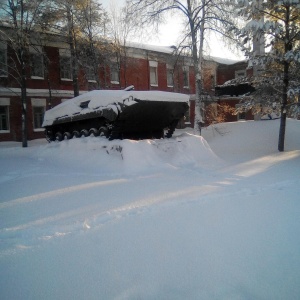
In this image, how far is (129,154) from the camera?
7.49 m

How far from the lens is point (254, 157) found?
9.68m

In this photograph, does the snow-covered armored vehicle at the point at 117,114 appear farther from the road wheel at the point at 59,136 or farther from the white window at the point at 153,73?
the white window at the point at 153,73

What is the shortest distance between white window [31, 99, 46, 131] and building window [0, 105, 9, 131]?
5.21ft

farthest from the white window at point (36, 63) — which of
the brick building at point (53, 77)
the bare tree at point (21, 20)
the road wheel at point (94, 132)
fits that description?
the road wheel at point (94, 132)

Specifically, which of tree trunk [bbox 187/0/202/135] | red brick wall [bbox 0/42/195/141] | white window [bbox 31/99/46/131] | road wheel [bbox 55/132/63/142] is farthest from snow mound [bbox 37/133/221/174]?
white window [bbox 31/99/46/131]

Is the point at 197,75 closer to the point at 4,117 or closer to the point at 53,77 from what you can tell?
the point at 53,77

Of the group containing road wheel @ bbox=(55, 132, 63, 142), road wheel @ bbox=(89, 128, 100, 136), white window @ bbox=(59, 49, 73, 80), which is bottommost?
road wheel @ bbox=(55, 132, 63, 142)

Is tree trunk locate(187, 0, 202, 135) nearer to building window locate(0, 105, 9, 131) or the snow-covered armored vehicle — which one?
the snow-covered armored vehicle

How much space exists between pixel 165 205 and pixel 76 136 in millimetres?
6512

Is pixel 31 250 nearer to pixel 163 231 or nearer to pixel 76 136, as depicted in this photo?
pixel 163 231

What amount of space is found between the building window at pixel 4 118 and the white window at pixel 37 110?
1.59m

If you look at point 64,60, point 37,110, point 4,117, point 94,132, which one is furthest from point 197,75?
point 4,117

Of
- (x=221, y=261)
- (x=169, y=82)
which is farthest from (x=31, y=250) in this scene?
(x=169, y=82)

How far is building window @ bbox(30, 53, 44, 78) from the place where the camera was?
17125mm
